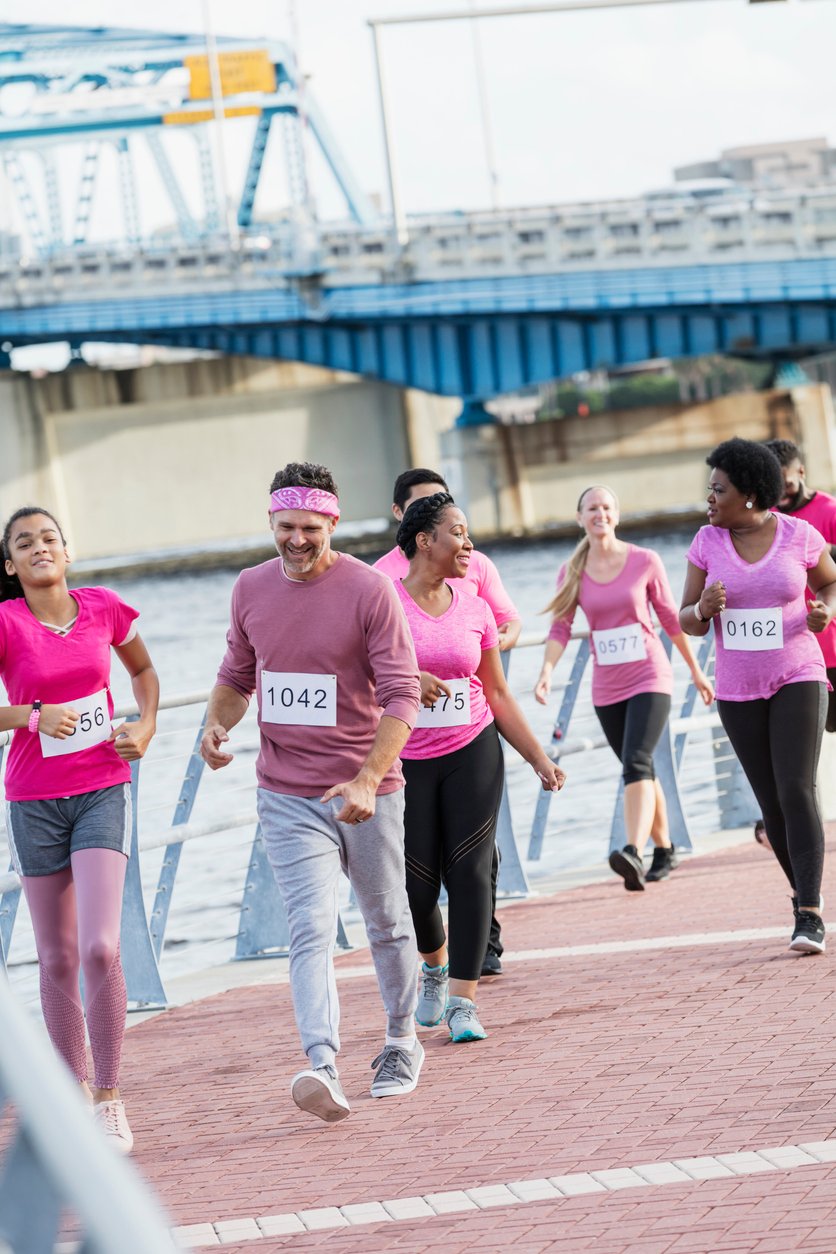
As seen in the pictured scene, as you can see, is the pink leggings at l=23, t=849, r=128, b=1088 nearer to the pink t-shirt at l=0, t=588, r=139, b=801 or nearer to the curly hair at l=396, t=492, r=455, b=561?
the pink t-shirt at l=0, t=588, r=139, b=801

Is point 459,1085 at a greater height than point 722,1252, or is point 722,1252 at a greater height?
point 722,1252

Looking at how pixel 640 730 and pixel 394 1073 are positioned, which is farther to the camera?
pixel 640 730

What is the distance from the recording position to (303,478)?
207 inches

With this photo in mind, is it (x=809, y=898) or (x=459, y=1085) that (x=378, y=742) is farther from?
(x=809, y=898)

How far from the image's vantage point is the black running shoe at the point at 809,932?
6801 mm

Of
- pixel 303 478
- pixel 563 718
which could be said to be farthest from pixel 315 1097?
pixel 563 718

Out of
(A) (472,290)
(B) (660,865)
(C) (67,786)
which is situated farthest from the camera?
(A) (472,290)

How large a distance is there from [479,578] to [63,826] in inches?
75.4

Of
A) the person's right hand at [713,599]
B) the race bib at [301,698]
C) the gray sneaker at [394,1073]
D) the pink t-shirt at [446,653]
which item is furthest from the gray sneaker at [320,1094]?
the person's right hand at [713,599]

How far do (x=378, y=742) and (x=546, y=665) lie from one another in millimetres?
3180

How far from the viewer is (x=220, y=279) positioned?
167 feet

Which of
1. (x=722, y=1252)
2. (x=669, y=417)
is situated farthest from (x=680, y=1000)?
(x=669, y=417)

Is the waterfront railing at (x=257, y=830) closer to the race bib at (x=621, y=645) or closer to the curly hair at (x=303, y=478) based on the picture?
the race bib at (x=621, y=645)

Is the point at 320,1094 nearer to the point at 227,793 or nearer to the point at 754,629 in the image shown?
the point at 754,629
